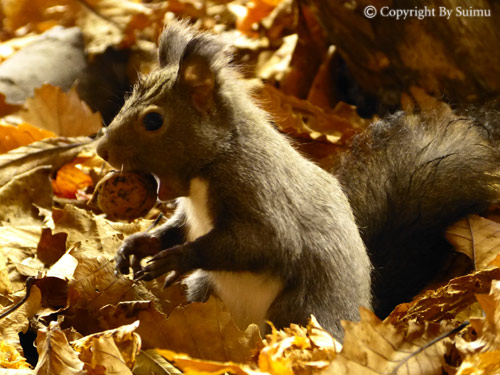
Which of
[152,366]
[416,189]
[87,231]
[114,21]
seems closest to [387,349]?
[152,366]

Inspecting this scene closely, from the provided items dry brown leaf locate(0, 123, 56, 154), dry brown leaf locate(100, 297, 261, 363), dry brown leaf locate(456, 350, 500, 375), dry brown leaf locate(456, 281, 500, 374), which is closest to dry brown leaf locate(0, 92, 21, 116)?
dry brown leaf locate(0, 123, 56, 154)

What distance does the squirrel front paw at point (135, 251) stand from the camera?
251 cm

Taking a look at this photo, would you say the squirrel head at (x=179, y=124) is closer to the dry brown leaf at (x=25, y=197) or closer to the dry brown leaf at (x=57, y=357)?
the dry brown leaf at (x=57, y=357)

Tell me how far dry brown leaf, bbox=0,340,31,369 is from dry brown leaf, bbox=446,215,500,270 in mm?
1449

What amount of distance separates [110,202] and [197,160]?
40 centimetres

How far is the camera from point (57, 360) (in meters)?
1.86

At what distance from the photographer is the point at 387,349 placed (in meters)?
1.77

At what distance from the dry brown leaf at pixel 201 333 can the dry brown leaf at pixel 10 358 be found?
12.9 inches

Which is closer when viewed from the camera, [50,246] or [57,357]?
[57,357]

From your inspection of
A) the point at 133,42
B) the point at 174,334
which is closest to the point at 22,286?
the point at 174,334

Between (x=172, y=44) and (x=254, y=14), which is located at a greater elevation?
(x=172, y=44)

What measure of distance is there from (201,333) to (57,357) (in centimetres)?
41

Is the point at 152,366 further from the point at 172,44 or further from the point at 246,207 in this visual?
the point at 172,44

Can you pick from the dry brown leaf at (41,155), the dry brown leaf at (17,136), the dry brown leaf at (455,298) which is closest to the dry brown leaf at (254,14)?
the dry brown leaf at (41,155)
